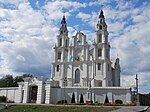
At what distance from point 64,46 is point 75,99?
26493 millimetres

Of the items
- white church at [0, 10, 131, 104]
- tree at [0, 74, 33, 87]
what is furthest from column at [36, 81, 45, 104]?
tree at [0, 74, 33, 87]

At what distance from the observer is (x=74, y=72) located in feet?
261

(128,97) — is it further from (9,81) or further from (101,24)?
(9,81)

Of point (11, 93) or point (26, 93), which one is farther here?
point (11, 93)

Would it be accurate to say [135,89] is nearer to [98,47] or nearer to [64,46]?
[98,47]

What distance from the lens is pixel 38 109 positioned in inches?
1720

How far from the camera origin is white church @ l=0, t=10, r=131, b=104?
60969mm

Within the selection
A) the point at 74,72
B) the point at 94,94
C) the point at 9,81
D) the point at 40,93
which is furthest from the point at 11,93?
the point at 9,81

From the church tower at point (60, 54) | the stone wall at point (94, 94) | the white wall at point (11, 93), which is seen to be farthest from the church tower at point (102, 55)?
the white wall at point (11, 93)

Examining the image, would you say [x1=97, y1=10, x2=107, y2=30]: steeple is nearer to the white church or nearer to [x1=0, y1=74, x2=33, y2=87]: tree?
the white church

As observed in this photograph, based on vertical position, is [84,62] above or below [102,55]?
below

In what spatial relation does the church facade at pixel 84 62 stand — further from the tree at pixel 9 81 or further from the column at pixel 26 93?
the tree at pixel 9 81

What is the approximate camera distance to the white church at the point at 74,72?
61.0 m

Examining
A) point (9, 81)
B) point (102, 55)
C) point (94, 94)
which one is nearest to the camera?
point (94, 94)
